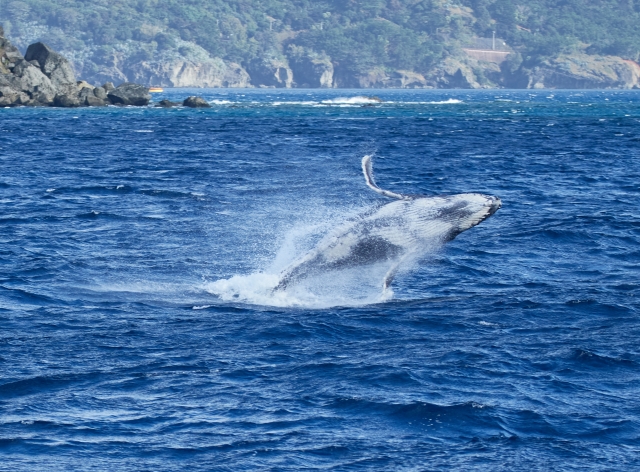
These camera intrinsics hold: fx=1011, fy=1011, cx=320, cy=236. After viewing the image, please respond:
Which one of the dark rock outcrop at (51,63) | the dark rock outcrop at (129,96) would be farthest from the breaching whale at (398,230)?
the dark rock outcrop at (129,96)

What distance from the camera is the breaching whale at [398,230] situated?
1817 centimetres

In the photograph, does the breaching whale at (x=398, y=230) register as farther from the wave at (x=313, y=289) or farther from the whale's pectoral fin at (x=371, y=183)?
the wave at (x=313, y=289)

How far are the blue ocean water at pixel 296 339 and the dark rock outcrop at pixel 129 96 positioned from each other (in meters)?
80.5

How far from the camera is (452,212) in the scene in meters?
18.2

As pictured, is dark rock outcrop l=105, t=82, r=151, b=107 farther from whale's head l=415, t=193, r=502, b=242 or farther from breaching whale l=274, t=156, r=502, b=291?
whale's head l=415, t=193, r=502, b=242

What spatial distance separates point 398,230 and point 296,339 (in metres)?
2.91

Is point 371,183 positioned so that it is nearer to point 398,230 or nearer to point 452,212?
point 398,230

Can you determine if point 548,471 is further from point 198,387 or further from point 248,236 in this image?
point 248,236

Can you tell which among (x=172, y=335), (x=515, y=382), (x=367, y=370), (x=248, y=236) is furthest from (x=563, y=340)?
(x=248, y=236)

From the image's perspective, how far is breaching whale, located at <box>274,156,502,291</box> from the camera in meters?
18.2

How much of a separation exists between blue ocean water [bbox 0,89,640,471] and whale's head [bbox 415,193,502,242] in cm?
155

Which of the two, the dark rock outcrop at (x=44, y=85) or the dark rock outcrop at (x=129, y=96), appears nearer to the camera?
the dark rock outcrop at (x=44, y=85)

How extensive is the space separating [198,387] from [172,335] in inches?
108

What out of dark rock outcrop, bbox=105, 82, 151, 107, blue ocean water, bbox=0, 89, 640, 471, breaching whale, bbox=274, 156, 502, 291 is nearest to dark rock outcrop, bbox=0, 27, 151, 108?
dark rock outcrop, bbox=105, 82, 151, 107
